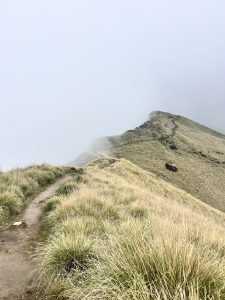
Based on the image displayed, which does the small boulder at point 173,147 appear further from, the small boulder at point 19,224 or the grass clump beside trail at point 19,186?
the small boulder at point 19,224

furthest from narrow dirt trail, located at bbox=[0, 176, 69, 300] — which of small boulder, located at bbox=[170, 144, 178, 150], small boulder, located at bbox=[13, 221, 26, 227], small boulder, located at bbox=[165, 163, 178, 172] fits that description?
small boulder, located at bbox=[170, 144, 178, 150]

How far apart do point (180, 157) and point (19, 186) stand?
71.4 meters

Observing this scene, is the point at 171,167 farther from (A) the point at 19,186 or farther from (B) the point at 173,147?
(A) the point at 19,186

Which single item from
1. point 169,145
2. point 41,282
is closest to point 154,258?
point 41,282

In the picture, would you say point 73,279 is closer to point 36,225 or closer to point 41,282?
point 41,282

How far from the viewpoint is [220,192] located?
69.6m

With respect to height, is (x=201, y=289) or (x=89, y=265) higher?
(x=201, y=289)

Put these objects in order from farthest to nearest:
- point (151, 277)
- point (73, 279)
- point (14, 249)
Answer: point (14, 249) < point (73, 279) < point (151, 277)

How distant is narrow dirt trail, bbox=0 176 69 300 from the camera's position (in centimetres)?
753

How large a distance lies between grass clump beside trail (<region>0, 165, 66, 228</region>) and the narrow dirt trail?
2.28 ft

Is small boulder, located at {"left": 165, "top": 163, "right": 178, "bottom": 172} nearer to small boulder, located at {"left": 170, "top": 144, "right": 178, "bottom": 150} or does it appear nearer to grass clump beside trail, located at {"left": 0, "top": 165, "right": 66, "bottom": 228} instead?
small boulder, located at {"left": 170, "top": 144, "right": 178, "bottom": 150}

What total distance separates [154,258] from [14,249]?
552cm

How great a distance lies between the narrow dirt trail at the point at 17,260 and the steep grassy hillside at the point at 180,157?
5148 centimetres

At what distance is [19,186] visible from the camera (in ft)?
64.2
